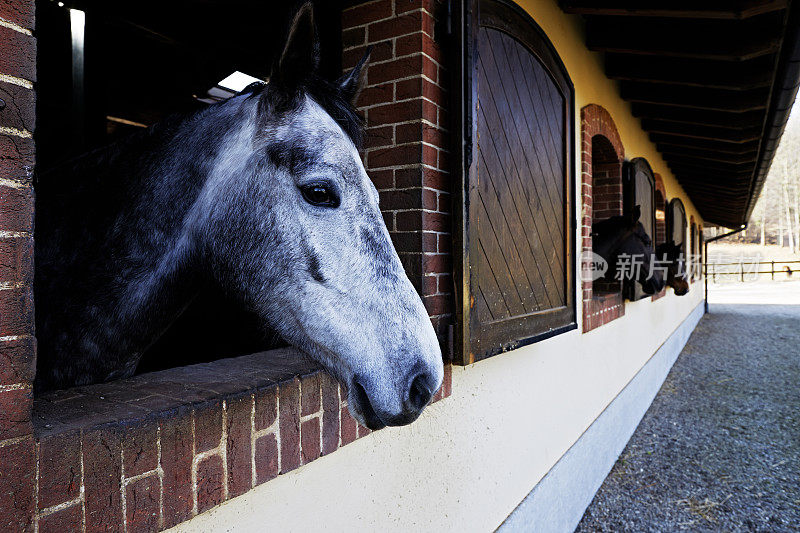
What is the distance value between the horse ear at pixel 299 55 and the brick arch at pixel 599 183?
3210 millimetres

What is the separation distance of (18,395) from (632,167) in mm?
5905

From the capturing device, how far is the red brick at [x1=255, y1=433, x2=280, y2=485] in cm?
127

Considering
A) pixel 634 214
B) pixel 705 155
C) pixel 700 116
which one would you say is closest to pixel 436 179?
pixel 634 214

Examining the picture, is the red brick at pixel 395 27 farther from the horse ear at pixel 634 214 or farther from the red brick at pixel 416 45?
the horse ear at pixel 634 214

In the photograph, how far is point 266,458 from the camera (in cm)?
129

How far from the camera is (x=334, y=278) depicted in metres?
1.22

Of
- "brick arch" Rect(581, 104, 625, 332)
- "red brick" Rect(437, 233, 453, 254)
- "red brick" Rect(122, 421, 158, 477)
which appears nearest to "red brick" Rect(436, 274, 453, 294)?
"red brick" Rect(437, 233, 453, 254)

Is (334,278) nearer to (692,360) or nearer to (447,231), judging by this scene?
(447,231)

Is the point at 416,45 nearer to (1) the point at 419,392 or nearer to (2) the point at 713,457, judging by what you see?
(1) the point at 419,392

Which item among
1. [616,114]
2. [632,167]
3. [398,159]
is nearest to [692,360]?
[632,167]

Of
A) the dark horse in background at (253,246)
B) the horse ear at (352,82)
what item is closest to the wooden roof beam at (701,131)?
the horse ear at (352,82)

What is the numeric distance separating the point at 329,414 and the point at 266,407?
0.28 meters

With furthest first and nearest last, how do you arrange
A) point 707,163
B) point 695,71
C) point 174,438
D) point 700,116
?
point 707,163, point 700,116, point 695,71, point 174,438

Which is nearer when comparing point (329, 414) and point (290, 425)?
point (290, 425)
